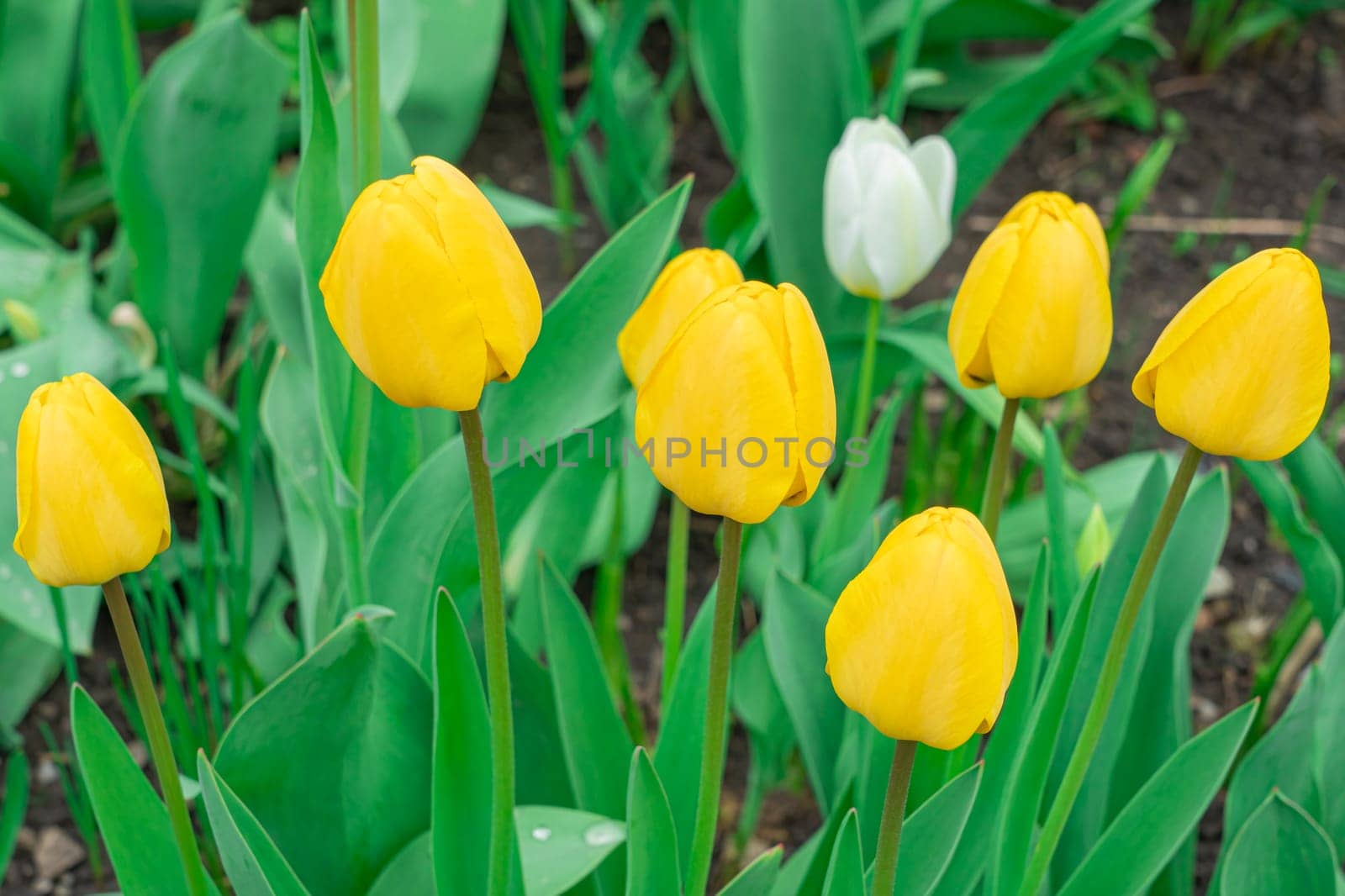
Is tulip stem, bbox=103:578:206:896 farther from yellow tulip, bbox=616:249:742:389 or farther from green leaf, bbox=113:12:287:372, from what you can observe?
green leaf, bbox=113:12:287:372

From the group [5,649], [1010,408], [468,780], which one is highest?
[1010,408]

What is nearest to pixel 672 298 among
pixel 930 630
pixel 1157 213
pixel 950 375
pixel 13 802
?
pixel 930 630

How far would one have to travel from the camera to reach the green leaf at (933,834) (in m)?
0.84

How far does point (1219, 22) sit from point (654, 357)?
81.2 inches

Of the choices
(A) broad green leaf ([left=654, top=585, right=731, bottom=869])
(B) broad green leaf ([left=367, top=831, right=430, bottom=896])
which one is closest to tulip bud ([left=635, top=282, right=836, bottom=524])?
(A) broad green leaf ([left=654, top=585, right=731, bottom=869])

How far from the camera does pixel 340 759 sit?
0.98 metres

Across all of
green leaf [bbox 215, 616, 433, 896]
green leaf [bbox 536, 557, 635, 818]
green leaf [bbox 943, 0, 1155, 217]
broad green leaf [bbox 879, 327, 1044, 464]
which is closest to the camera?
green leaf [bbox 215, 616, 433, 896]

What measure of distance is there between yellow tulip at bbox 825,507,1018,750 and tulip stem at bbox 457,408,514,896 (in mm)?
179

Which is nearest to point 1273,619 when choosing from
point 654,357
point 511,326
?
point 654,357

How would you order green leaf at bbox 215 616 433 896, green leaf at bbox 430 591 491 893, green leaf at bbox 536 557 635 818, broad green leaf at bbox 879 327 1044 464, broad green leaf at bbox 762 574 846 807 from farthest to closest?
broad green leaf at bbox 879 327 1044 464
broad green leaf at bbox 762 574 846 807
green leaf at bbox 536 557 635 818
green leaf at bbox 215 616 433 896
green leaf at bbox 430 591 491 893

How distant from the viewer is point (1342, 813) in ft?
3.70

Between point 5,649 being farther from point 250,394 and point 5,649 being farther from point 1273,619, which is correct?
point 1273,619

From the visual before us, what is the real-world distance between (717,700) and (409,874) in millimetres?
396

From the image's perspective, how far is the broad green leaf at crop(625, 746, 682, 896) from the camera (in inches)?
31.1
